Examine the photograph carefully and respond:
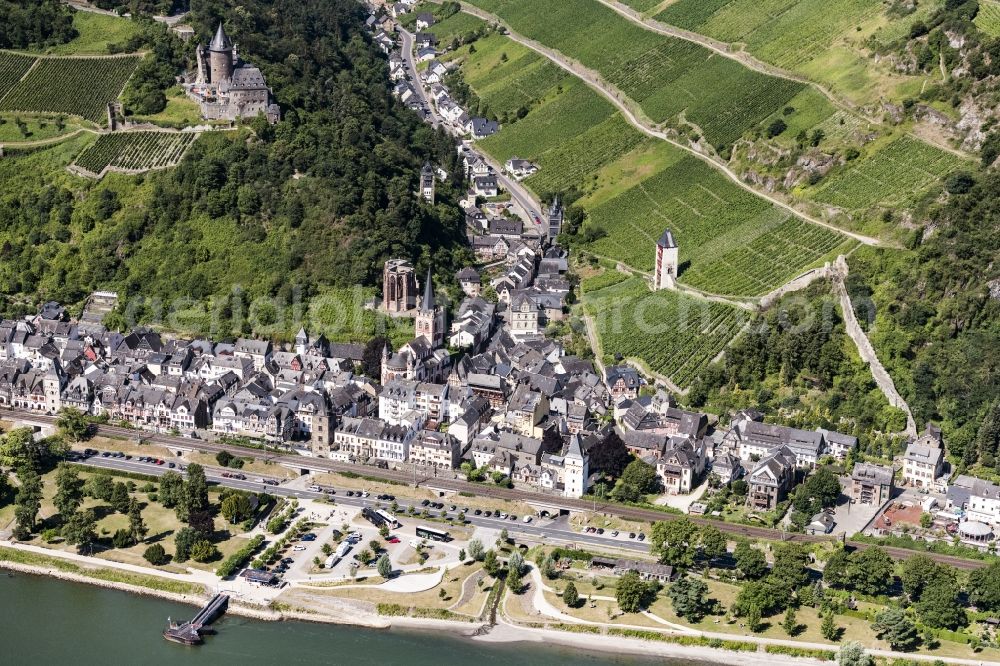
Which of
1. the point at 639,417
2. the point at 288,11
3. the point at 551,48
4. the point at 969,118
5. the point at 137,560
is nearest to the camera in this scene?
the point at 137,560

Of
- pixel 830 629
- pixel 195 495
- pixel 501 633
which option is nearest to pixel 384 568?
pixel 501 633

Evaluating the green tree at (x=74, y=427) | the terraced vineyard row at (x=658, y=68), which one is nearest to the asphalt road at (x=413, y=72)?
the terraced vineyard row at (x=658, y=68)

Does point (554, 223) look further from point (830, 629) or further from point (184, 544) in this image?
point (830, 629)

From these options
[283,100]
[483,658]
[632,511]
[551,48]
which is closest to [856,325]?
[632,511]

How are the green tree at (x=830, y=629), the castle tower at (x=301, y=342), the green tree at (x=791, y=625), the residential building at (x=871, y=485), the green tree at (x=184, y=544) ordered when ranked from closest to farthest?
the green tree at (x=830, y=629)
the green tree at (x=791, y=625)
the green tree at (x=184, y=544)
the residential building at (x=871, y=485)
the castle tower at (x=301, y=342)

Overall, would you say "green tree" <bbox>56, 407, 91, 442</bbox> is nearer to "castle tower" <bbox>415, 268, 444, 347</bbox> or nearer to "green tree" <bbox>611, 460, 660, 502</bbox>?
"castle tower" <bbox>415, 268, 444, 347</bbox>

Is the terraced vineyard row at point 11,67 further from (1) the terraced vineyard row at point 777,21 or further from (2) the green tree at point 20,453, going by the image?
(1) the terraced vineyard row at point 777,21

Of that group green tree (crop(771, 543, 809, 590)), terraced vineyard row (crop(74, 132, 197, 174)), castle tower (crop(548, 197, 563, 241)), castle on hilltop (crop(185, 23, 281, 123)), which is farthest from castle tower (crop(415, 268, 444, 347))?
green tree (crop(771, 543, 809, 590))

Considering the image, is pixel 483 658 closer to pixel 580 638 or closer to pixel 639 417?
pixel 580 638
